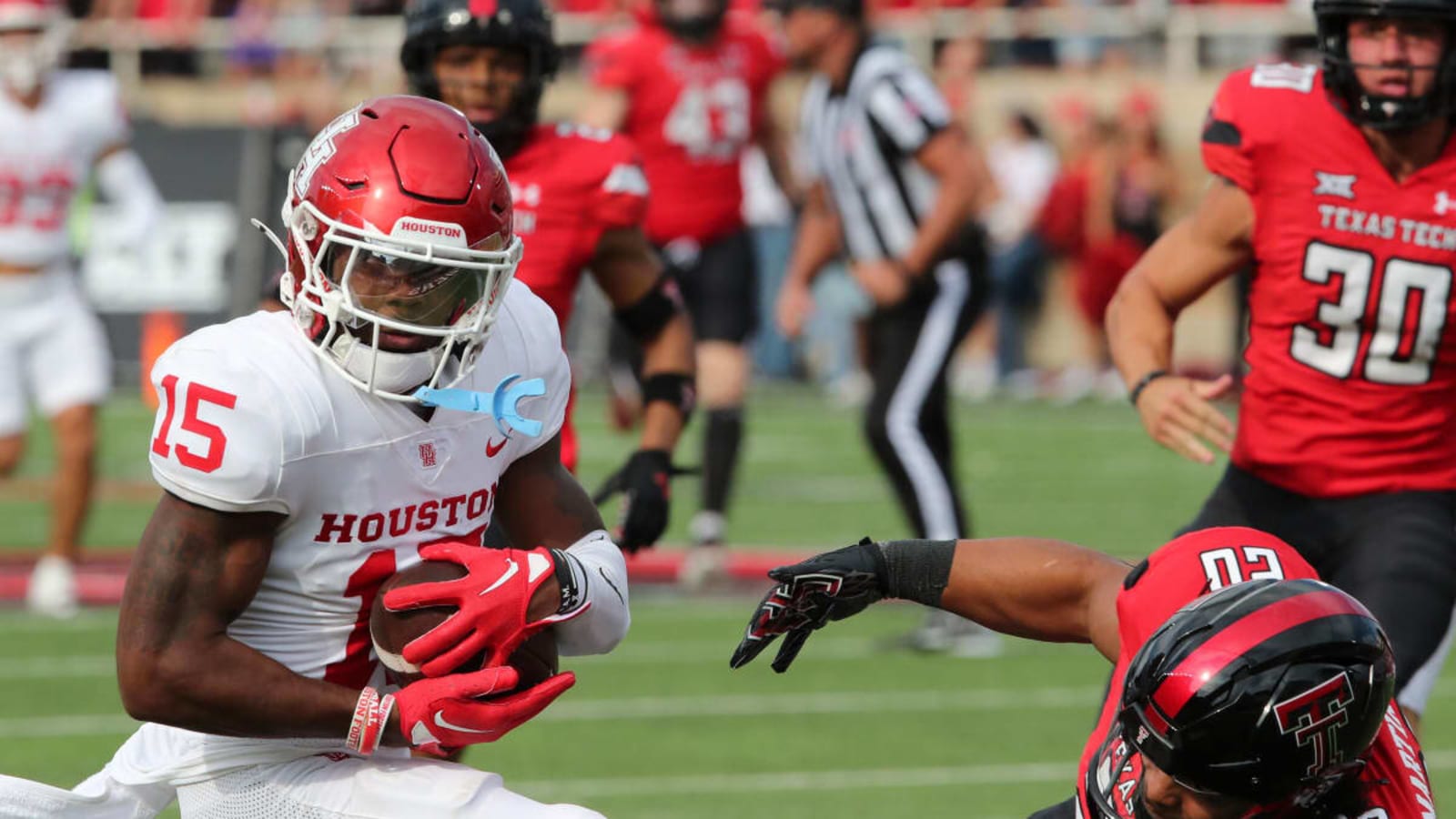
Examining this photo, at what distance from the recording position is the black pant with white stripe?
7.29 m

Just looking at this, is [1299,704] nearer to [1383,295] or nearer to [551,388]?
[551,388]

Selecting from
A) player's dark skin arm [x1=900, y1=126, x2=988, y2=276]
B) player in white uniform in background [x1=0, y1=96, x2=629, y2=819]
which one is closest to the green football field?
player's dark skin arm [x1=900, y1=126, x2=988, y2=276]

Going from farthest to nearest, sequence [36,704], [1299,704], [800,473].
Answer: [800,473] → [36,704] → [1299,704]

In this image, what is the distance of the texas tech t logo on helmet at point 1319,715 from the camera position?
Answer: 2.76 m

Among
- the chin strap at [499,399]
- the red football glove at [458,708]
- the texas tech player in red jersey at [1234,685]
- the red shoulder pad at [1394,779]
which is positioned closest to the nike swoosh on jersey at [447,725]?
the red football glove at [458,708]

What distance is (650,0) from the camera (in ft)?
30.5

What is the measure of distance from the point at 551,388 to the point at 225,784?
742mm

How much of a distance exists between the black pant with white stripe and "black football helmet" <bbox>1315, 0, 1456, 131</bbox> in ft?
10.3

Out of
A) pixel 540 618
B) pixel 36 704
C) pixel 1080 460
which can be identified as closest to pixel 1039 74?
pixel 1080 460

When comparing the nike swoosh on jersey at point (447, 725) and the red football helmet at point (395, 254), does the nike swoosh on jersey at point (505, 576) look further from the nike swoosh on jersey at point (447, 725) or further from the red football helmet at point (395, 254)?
the red football helmet at point (395, 254)

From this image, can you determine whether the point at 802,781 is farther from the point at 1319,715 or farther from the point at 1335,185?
the point at 1319,715

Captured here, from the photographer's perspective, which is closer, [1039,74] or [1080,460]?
[1080,460]

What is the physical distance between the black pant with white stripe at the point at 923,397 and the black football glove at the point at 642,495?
2.36m

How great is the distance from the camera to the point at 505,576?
307 cm
